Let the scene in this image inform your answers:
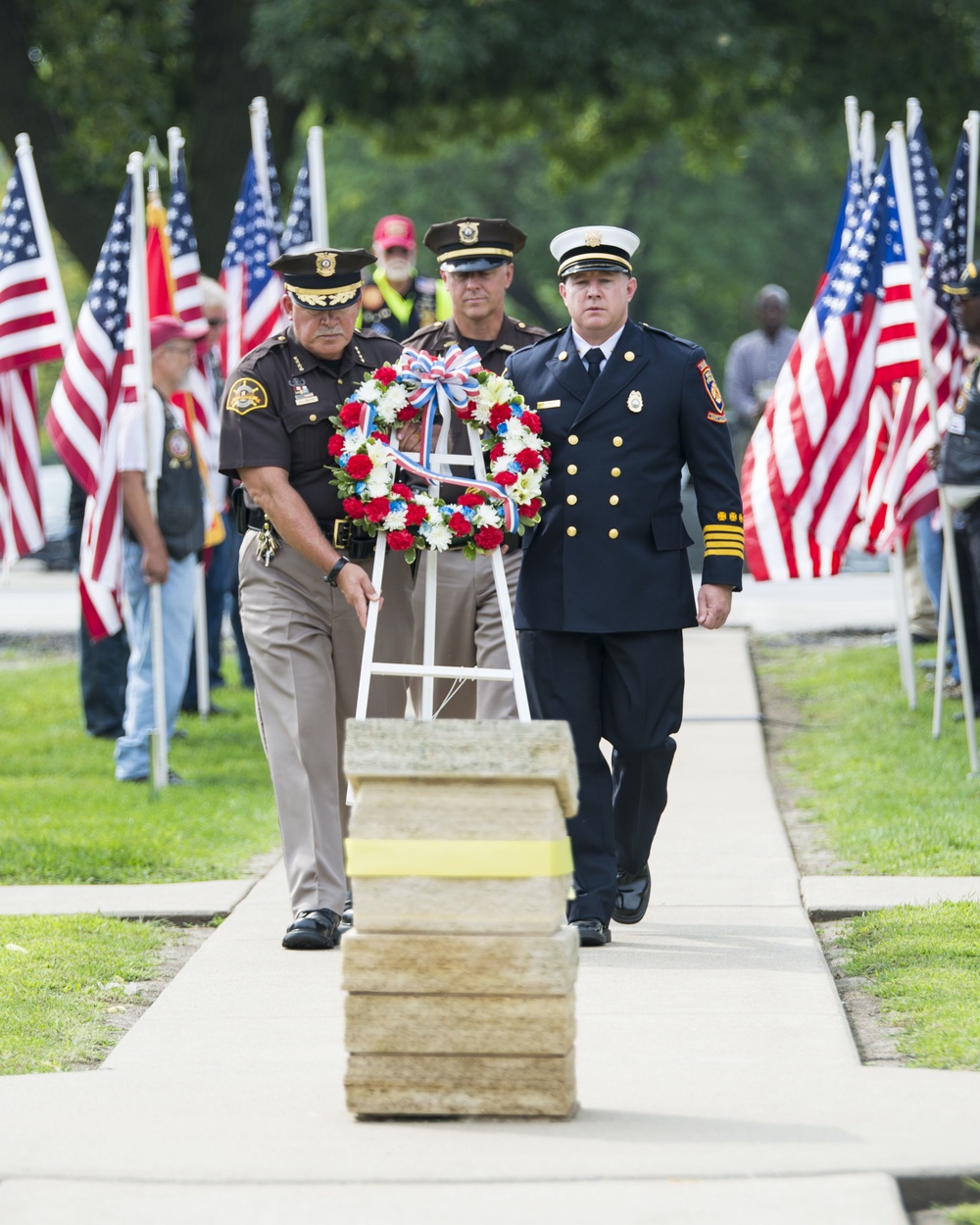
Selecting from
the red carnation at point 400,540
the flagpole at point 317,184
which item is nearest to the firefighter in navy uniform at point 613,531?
the red carnation at point 400,540

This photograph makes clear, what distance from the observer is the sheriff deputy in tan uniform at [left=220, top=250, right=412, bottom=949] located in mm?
6926

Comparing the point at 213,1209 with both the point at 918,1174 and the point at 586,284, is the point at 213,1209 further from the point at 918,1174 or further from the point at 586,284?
the point at 586,284

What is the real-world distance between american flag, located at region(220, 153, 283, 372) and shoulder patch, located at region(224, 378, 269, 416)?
5.88m

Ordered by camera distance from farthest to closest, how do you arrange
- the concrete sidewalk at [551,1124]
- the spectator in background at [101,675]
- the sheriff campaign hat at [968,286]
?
the spectator in background at [101,675] < the sheriff campaign hat at [968,286] < the concrete sidewalk at [551,1124]

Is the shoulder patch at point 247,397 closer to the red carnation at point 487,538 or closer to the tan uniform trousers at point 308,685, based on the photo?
the tan uniform trousers at point 308,685

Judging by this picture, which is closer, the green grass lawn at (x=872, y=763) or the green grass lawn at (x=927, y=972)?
the green grass lawn at (x=927, y=972)

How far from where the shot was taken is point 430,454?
21.8ft

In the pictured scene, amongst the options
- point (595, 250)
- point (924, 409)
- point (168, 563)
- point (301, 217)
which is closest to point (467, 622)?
point (595, 250)

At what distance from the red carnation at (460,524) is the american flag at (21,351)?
518cm

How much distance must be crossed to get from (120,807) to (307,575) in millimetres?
3333

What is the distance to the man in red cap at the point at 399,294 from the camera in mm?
12281

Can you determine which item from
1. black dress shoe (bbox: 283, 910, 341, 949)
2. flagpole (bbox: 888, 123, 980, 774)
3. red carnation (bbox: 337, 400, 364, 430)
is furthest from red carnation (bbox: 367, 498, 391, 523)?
flagpole (bbox: 888, 123, 980, 774)

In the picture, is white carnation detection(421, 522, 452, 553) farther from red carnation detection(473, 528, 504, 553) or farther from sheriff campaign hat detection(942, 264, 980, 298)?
sheriff campaign hat detection(942, 264, 980, 298)

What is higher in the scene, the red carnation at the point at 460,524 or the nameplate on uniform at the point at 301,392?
the nameplate on uniform at the point at 301,392
